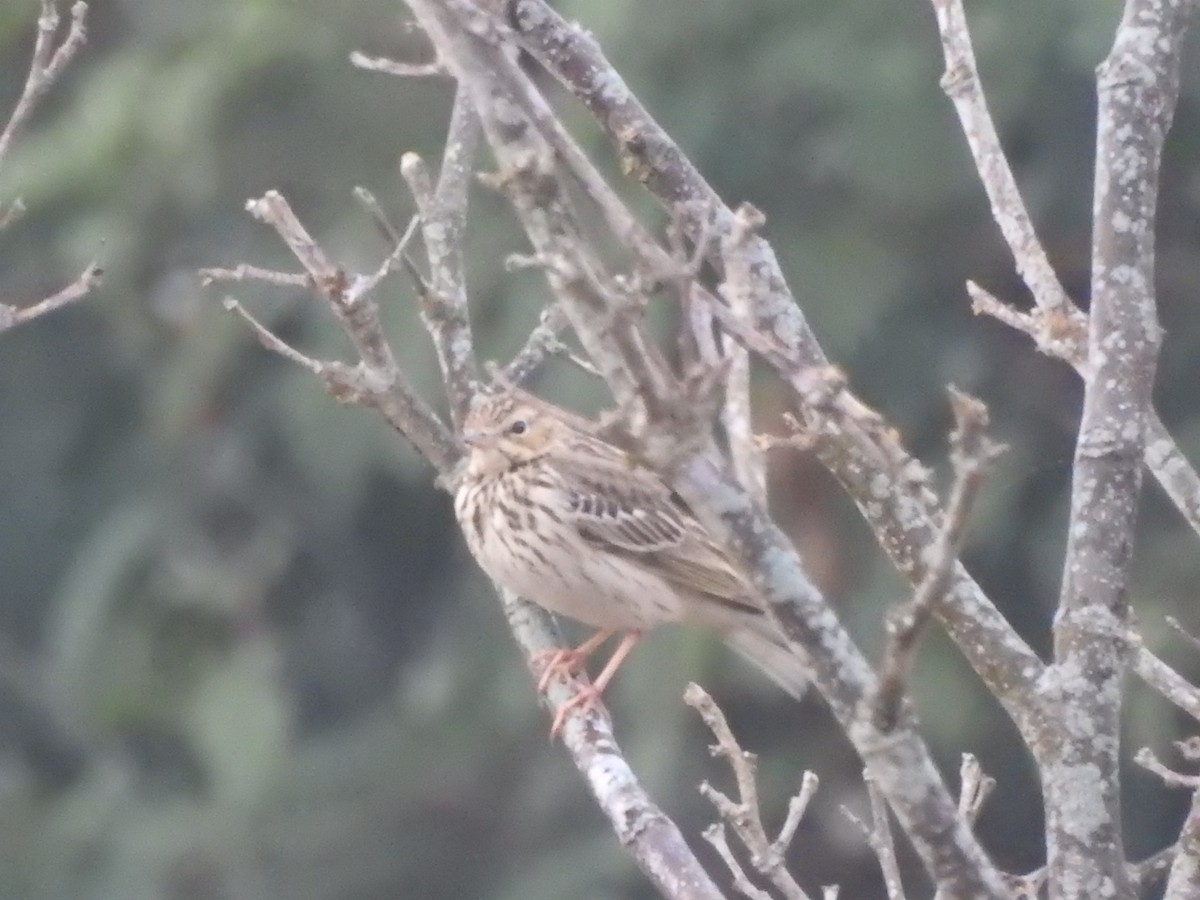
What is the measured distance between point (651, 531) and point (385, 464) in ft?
18.1

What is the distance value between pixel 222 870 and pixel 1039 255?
9.24 meters

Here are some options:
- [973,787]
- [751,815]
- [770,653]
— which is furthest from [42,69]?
[770,653]

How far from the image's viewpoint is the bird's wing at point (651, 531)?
6148 millimetres

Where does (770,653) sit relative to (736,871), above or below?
above

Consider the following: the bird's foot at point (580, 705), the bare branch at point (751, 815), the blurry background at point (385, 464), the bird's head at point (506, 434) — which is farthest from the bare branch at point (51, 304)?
the blurry background at point (385, 464)

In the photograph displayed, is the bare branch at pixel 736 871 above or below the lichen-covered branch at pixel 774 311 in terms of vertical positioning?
below

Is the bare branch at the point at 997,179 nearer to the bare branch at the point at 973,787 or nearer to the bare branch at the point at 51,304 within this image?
the bare branch at the point at 973,787

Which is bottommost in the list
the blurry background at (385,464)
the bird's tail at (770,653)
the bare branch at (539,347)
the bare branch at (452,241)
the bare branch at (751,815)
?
the bare branch at (751,815)

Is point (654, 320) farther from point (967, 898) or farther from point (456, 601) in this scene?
point (967, 898)

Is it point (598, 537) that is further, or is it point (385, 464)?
point (385, 464)

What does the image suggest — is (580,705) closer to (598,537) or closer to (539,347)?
(539,347)

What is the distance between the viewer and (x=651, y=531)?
20.3ft

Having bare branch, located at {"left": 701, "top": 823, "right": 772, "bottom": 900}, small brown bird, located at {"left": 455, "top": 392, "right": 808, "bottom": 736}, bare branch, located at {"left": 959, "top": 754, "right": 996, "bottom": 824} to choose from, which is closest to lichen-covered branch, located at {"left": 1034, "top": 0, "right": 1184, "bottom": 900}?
bare branch, located at {"left": 959, "top": 754, "right": 996, "bottom": 824}

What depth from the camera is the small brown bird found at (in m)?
5.90
